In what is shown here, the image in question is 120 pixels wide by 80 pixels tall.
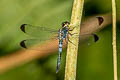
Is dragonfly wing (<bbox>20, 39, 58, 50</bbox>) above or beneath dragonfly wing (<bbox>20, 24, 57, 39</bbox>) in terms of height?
beneath

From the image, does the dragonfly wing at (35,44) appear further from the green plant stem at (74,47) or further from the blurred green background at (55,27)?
the green plant stem at (74,47)

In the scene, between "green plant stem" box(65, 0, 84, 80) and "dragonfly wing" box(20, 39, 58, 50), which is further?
"dragonfly wing" box(20, 39, 58, 50)

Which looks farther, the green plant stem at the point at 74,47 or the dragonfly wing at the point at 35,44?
the dragonfly wing at the point at 35,44

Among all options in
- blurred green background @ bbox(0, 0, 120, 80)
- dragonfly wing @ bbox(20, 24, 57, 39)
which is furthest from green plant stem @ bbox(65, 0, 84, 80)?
dragonfly wing @ bbox(20, 24, 57, 39)

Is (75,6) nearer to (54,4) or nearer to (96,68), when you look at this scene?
(96,68)

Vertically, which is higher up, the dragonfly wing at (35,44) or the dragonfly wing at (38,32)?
the dragonfly wing at (38,32)

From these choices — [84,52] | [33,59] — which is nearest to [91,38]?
[84,52]

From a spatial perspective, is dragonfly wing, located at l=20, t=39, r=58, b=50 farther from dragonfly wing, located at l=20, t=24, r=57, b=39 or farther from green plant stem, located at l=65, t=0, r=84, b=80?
green plant stem, located at l=65, t=0, r=84, b=80

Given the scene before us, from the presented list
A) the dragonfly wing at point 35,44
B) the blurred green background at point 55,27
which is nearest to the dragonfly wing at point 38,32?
the dragonfly wing at point 35,44
